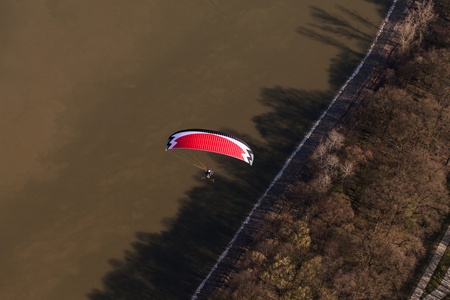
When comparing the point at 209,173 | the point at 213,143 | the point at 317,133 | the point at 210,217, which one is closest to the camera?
the point at 213,143

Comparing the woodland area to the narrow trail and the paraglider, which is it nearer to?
the narrow trail

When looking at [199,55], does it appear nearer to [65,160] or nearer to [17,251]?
[65,160]

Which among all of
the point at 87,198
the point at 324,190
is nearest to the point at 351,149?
the point at 324,190

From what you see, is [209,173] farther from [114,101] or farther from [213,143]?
[114,101]

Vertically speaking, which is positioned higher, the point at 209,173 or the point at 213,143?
the point at 213,143

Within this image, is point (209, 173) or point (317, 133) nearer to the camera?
point (209, 173)

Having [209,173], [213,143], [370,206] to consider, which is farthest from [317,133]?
[213,143]
